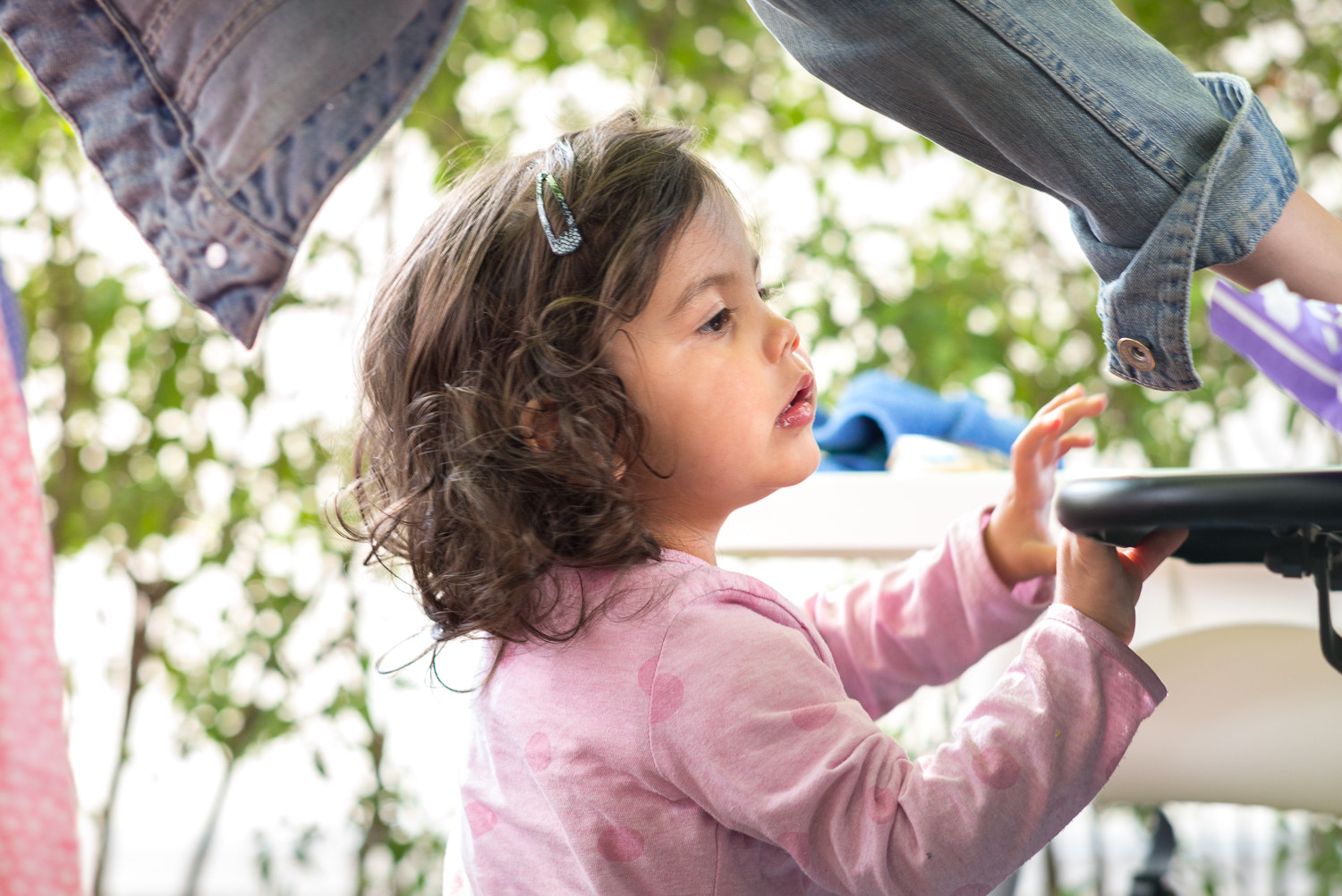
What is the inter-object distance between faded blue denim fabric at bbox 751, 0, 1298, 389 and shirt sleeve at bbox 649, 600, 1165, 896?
16 centimetres

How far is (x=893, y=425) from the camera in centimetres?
100

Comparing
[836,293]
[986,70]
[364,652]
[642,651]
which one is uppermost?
[986,70]

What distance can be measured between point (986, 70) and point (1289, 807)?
0.73 metres

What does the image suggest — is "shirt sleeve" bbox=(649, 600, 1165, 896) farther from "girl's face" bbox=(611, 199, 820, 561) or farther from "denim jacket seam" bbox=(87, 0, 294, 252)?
"denim jacket seam" bbox=(87, 0, 294, 252)

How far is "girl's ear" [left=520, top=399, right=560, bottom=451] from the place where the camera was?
→ 0.71m

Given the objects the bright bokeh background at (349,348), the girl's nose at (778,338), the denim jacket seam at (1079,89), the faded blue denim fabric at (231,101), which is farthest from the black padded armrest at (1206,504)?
the bright bokeh background at (349,348)

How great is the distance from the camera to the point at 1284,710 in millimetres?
903

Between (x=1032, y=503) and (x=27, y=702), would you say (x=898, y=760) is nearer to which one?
(x=1032, y=503)

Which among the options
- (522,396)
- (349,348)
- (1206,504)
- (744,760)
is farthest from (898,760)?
(349,348)

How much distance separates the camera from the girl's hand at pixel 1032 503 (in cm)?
76

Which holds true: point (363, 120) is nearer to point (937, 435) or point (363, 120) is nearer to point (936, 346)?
point (937, 435)

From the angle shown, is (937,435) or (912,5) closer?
(912,5)

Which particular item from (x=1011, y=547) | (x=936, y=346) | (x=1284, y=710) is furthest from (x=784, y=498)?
(x=936, y=346)

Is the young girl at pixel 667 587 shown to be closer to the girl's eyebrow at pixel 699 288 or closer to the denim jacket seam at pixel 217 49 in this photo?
the girl's eyebrow at pixel 699 288
